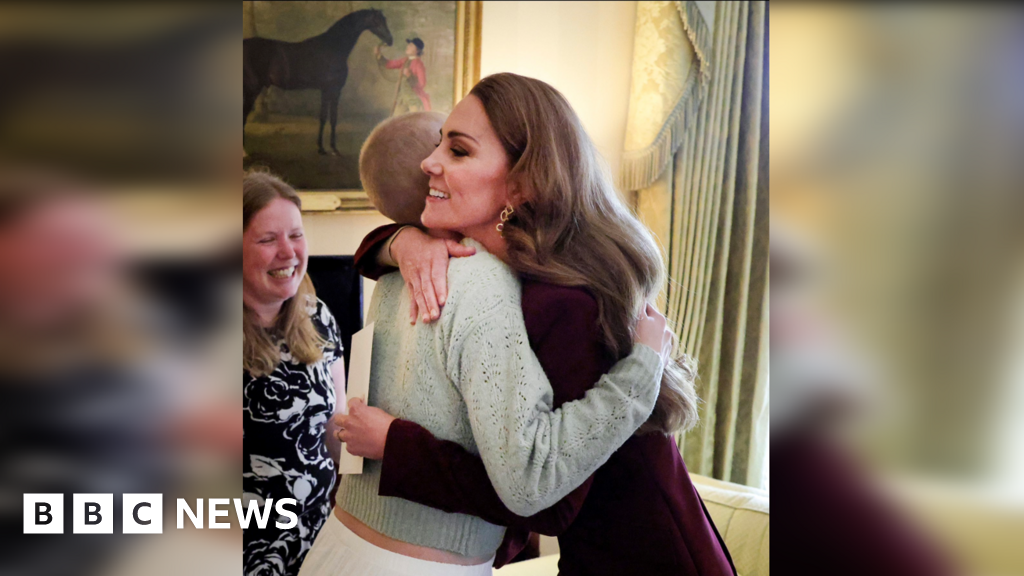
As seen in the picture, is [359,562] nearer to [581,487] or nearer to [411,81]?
[581,487]

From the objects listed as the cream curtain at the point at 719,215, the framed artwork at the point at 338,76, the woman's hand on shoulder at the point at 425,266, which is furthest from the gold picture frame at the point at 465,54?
the woman's hand on shoulder at the point at 425,266

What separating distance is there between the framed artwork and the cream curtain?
538 millimetres

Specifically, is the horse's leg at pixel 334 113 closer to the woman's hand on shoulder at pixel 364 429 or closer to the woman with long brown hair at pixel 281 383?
the woman with long brown hair at pixel 281 383

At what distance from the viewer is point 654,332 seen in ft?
3.30

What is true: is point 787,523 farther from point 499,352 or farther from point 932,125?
point 499,352

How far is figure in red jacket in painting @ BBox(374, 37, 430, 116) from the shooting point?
77.9 inches

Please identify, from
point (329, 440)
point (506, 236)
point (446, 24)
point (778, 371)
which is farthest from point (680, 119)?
point (778, 371)

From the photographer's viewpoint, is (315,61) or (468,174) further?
(315,61)

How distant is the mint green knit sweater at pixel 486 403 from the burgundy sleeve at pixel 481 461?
25 millimetres

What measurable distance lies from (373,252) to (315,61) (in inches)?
40.1

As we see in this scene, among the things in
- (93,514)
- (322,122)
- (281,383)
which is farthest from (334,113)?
(93,514)

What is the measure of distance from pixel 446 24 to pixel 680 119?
0.70 meters

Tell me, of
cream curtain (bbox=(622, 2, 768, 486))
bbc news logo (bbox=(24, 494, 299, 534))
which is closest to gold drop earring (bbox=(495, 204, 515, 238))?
bbc news logo (bbox=(24, 494, 299, 534))

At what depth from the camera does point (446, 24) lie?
205 centimetres
